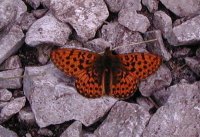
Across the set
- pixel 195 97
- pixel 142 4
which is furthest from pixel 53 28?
pixel 195 97

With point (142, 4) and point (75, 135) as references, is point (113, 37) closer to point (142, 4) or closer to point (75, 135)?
point (142, 4)

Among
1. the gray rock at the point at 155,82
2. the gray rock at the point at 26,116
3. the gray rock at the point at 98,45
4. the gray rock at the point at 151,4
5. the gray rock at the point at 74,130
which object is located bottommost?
the gray rock at the point at 26,116

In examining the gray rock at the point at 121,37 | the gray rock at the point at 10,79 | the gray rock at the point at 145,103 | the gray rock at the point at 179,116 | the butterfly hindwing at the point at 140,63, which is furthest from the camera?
the gray rock at the point at 121,37

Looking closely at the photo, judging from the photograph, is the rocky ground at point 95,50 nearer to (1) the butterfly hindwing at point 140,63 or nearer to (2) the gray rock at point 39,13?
(2) the gray rock at point 39,13

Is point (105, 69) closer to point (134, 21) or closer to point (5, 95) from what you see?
point (134, 21)

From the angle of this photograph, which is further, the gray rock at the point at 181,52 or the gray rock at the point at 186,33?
the gray rock at the point at 181,52

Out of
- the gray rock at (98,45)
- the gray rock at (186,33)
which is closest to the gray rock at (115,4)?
the gray rock at (98,45)

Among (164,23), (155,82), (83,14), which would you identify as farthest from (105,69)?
(164,23)
